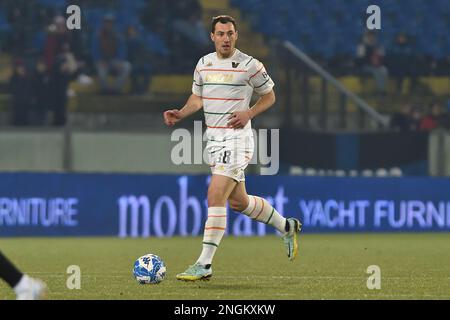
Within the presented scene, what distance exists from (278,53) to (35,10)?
13.2 feet

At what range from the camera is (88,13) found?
789 inches

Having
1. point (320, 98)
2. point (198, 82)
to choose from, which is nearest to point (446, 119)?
point (320, 98)

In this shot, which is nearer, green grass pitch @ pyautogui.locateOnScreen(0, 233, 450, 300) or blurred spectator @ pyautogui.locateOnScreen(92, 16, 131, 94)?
green grass pitch @ pyautogui.locateOnScreen(0, 233, 450, 300)

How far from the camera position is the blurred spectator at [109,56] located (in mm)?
19547

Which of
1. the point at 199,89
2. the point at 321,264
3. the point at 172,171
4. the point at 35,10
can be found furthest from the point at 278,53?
the point at 199,89

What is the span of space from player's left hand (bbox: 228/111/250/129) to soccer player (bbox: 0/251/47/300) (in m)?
3.25

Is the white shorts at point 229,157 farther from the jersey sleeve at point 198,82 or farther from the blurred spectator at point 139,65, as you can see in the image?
the blurred spectator at point 139,65

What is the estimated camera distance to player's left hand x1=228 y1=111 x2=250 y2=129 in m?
9.72

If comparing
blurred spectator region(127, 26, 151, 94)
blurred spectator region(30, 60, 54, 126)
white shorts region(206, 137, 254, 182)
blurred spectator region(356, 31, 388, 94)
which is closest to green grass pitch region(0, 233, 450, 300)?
white shorts region(206, 137, 254, 182)

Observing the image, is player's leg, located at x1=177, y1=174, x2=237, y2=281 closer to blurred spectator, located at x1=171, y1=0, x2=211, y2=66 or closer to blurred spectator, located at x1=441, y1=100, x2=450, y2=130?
blurred spectator, located at x1=171, y1=0, x2=211, y2=66

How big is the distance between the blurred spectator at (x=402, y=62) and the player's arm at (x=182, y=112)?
10456 millimetres

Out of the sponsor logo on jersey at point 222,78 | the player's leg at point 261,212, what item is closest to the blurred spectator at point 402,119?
the player's leg at point 261,212
